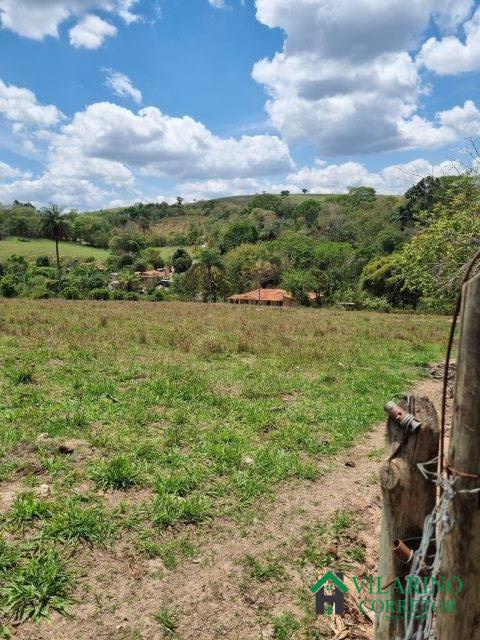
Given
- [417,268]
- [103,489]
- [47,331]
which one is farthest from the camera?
[47,331]

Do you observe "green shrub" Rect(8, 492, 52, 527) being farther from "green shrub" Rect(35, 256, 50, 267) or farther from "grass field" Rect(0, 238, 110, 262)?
"grass field" Rect(0, 238, 110, 262)

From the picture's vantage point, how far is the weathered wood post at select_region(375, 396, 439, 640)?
2.25m

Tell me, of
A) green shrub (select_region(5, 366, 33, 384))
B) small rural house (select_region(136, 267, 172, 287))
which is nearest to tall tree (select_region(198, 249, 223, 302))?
small rural house (select_region(136, 267, 172, 287))

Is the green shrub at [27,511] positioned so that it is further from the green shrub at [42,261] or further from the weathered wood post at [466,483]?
the green shrub at [42,261]

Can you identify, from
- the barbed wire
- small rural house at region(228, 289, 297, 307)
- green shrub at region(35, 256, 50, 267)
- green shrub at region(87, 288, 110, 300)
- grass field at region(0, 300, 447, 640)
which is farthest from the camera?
green shrub at region(35, 256, 50, 267)

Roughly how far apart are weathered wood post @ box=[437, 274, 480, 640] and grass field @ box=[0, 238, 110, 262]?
99.4 metres

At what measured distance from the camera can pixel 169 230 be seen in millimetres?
165875

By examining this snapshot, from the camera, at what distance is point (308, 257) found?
6881cm

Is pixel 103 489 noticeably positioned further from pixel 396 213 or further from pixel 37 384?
pixel 396 213

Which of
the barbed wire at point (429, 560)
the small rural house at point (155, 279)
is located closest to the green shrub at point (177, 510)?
the barbed wire at point (429, 560)

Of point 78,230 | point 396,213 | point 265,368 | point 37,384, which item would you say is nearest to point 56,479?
point 37,384

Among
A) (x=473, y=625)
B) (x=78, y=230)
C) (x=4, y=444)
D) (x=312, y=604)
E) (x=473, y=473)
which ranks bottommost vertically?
(x=312, y=604)

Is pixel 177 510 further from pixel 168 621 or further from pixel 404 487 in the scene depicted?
pixel 404 487

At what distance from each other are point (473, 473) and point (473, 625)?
2.38 feet
